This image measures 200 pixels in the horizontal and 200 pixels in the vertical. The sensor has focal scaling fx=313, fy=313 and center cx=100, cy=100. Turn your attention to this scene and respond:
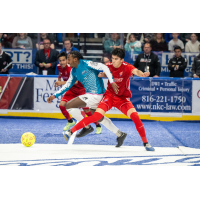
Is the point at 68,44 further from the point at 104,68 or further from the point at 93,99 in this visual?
the point at 104,68

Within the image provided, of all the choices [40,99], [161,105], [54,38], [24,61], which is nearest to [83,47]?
[54,38]

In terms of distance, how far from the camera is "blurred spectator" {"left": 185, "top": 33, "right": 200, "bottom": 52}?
11157mm

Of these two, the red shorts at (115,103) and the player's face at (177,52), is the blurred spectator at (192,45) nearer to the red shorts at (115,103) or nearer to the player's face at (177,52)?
the player's face at (177,52)

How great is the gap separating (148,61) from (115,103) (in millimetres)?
4764

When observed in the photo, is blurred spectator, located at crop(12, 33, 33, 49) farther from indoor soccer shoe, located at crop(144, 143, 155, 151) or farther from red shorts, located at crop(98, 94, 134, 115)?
indoor soccer shoe, located at crop(144, 143, 155, 151)

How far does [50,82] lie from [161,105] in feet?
11.6

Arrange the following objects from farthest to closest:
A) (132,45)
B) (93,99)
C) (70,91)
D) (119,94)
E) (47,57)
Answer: (132,45) → (47,57) → (70,91) → (93,99) → (119,94)

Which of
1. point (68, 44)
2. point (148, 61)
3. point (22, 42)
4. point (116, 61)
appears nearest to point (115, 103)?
point (116, 61)

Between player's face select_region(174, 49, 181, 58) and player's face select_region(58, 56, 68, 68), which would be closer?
player's face select_region(58, 56, 68, 68)

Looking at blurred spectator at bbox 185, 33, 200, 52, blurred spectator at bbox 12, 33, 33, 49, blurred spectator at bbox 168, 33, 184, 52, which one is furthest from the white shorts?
blurred spectator at bbox 185, 33, 200, 52

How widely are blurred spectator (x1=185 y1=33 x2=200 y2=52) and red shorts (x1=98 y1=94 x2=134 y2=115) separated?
20.8 ft

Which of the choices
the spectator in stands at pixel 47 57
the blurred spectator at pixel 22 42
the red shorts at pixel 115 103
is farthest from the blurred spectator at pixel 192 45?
the red shorts at pixel 115 103

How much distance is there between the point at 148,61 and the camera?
33.6 ft
